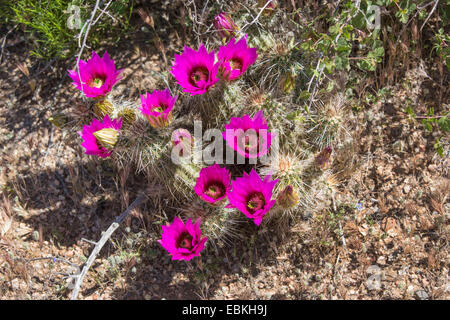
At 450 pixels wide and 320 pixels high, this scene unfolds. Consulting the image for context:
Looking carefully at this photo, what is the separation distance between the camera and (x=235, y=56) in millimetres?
2160

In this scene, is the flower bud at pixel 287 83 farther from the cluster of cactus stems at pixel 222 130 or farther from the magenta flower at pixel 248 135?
the magenta flower at pixel 248 135

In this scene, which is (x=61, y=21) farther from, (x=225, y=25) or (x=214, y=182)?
(x=214, y=182)

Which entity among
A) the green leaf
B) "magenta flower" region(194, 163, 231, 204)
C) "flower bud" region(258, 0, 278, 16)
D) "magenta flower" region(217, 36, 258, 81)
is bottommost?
"magenta flower" region(194, 163, 231, 204)

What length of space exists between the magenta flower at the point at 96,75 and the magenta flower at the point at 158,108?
0.82ft

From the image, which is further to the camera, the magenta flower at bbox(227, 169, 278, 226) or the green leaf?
the green leaf

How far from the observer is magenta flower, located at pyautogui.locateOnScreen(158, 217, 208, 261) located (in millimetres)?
2002

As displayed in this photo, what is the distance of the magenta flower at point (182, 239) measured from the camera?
6.57 ft

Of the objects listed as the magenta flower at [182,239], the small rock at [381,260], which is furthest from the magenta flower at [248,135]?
the small rock at [381,260]

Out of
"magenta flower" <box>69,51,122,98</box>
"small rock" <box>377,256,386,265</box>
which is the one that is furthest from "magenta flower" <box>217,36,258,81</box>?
"small rock" <box>377,256,386,265</box>

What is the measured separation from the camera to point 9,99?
277 centimetres

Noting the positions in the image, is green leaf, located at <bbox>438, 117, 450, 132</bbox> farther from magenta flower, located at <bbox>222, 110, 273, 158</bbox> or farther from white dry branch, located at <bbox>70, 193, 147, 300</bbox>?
white dry branch, located at <bbox>70, 193, 147, 300</bbox>

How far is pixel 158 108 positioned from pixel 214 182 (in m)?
0.45

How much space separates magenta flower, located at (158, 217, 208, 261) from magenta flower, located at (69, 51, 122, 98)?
0.75 meters

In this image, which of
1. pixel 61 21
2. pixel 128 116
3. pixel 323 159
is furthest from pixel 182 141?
pixel 61 21
